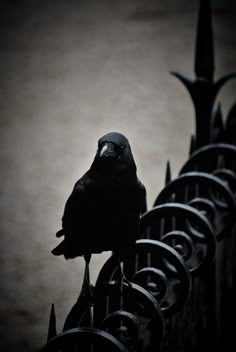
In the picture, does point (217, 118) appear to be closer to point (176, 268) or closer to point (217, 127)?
point (217, 127)

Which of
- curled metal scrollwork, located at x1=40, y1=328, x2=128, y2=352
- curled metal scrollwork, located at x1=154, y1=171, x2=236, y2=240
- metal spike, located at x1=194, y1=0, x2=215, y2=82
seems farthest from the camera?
metal spike, located at x1=194, y1=0, x2=215, y2=82

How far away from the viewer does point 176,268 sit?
2.90 feet

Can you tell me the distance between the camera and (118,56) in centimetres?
260

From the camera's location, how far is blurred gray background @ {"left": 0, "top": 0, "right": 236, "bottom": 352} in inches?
33.6

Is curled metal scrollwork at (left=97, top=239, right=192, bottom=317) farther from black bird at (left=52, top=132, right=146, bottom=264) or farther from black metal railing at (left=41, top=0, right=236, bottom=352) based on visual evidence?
black bird at (left=52, top=132, right=146, bottom=264)

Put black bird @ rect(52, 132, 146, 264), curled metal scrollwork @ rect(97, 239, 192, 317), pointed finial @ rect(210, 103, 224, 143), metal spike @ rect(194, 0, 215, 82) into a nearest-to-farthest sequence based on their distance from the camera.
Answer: black bird @ rect(52, 132, 146, 264) < curled metal scrollwork @ rect(97, 239, 192, 317) < metal spike @ rect(194, 0, 215, 82) < pointed finial @ rect(210, 103, 224, 143)

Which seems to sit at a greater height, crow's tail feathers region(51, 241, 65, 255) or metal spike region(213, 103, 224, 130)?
metal spike region(213, 103, 224, 130)

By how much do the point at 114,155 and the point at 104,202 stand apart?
35mm

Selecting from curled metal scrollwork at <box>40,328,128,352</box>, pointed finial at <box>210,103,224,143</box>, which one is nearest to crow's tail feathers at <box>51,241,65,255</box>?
curled metal scrollwork at <box>40,328,128,352</box>

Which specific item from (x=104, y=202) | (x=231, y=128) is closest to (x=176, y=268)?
(x=104, y=202)

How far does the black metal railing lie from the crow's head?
129mm

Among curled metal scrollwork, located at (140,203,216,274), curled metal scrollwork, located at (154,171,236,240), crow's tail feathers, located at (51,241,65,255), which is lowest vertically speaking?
crow's tail feathers, located at (51,241,65,255)

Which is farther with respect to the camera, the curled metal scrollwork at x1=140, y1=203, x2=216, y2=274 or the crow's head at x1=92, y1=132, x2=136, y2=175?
the curled metal scrollwork at x1=140, y1=203, x2=216, y2=274

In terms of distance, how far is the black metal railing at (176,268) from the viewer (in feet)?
2.56
